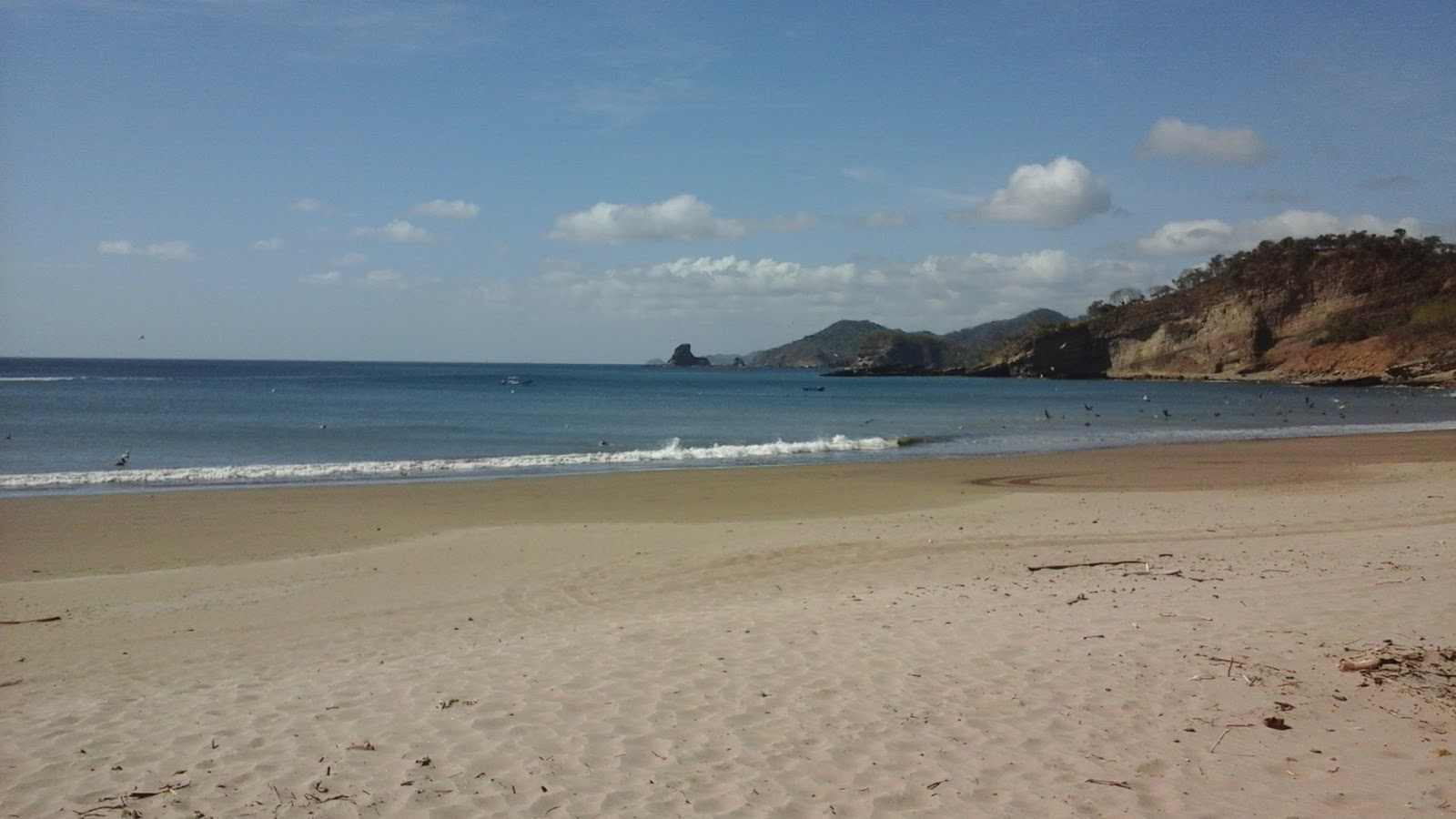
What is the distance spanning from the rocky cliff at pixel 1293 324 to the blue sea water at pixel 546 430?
23.7 meters

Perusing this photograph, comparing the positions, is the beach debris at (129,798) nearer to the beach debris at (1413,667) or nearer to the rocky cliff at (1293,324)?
the beach debris at (1413,667)

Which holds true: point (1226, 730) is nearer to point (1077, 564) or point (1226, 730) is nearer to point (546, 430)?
point (1077, 564)

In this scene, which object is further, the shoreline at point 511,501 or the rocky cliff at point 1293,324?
the rocky cliff at point 1293,324

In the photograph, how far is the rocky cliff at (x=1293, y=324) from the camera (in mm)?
95938

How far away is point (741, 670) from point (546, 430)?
34.5 meters

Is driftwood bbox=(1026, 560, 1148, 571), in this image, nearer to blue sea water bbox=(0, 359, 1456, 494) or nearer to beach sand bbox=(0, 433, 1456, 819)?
beach sand bbox=(0, 433, 1456, 819)

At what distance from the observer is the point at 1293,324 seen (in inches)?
4321

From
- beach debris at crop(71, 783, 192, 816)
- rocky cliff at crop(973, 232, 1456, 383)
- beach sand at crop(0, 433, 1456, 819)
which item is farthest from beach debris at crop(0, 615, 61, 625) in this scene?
rocky cliff at crop(973, 232, 1456, 383)

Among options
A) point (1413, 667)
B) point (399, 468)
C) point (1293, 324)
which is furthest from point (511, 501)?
point (1293, 324)

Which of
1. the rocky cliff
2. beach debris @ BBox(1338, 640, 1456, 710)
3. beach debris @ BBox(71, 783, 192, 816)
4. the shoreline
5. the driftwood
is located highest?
the rocky cliff

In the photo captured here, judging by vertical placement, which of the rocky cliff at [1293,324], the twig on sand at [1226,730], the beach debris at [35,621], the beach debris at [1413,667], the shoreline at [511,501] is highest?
the rocky cliff at [1293,324]

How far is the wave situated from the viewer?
73.7 ft

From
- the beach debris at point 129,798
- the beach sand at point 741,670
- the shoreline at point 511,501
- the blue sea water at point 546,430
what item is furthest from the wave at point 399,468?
the beach debris at point 129,798

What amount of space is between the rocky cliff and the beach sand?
91.4 m
